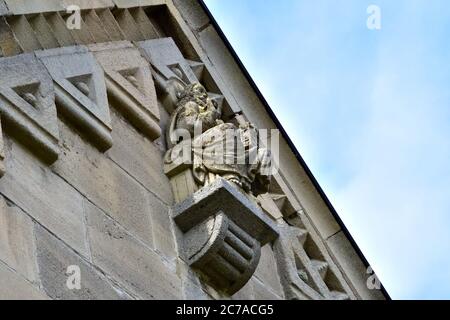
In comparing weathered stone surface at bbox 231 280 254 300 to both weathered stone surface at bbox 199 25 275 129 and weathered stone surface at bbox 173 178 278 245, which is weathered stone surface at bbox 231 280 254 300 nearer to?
weathered stone surface at bbox 173 178 278 245

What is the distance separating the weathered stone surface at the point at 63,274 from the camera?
24.2 feet

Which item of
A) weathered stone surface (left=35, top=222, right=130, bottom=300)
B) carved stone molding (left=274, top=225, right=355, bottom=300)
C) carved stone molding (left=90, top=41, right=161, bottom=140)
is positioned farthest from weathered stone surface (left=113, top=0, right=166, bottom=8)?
weathered stone surface (left=35, top=222, right=130, bottom=300)

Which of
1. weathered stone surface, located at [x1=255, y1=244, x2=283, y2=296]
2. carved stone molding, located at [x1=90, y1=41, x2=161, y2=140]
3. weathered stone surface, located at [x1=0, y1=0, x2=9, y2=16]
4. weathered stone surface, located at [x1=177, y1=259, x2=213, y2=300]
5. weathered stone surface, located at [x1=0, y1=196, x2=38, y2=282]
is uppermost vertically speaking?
weathered stone surface, located at [x1=0, y1=0, x2=9, y2=16]

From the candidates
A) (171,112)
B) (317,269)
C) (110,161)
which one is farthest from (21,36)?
(317,269)

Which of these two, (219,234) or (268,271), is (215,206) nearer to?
(219,234)

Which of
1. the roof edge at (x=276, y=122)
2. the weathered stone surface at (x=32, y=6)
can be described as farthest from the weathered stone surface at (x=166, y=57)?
the weathered stone surface at (x=32, y=6)

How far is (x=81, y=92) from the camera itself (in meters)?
8.69

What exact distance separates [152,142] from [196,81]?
108cm

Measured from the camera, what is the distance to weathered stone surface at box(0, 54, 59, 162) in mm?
7891

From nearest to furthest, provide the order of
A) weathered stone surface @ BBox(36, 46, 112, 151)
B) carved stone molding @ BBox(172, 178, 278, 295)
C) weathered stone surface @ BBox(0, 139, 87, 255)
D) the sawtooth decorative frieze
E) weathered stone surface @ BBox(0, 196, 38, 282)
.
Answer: weathered stone surface @ BBox(0, 196, 38, 282) → weathered stone surface @ BBox(0, 139, 87, 255) → weathered stone surface @ BBox(36, 46, 112, 151) → carved stone molding @ BBox(172, 178, 278, 295) → the sawtooth decorative frieze

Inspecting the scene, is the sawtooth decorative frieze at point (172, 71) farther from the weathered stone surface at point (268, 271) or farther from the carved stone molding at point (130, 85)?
the weathered stone surface at point (268, 271)

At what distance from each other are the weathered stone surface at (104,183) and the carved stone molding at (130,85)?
22.6 inches

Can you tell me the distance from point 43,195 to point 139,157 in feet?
4.28

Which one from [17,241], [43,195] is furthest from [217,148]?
[17,241]
